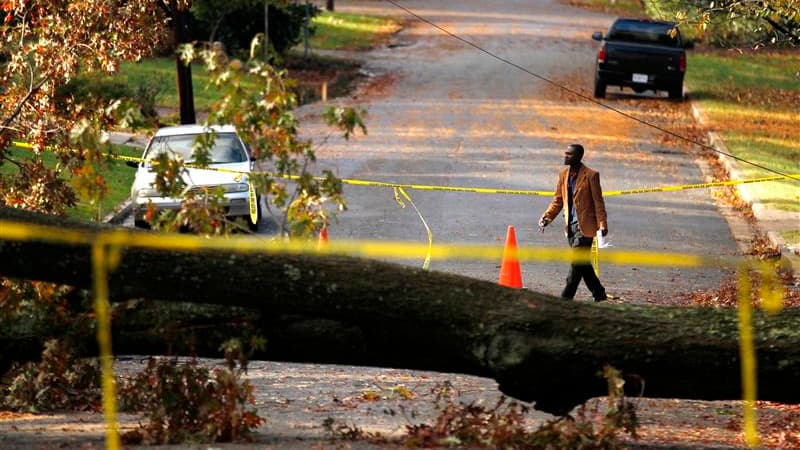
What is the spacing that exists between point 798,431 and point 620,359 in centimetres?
213

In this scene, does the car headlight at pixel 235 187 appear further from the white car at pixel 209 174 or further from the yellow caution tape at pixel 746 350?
the yellow caution tape at pixel 746 350

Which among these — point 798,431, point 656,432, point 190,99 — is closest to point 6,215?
point 656,432

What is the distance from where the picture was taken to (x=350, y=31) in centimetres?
4984

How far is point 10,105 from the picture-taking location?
14.6m

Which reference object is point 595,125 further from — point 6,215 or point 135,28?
point 6,215

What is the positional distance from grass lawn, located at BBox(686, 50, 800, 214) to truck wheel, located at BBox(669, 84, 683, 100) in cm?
43

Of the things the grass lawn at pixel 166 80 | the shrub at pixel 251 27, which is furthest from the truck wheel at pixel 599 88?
the shrub at pixel 251 27

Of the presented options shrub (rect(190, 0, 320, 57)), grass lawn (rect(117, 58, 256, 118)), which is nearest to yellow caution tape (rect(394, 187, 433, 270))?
grass lawn (rect(117, 58, 256, 118))

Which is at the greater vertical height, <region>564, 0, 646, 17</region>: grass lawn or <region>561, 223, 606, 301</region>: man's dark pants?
<region>561, 223, 606, 301</region>: man's dark pants

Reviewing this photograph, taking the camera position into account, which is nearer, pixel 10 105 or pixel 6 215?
pixel 6 215

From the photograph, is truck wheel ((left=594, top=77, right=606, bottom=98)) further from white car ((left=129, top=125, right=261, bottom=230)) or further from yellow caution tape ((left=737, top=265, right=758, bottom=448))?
yellow caution tape ((left=737, top=265, right=758, bottom=448))

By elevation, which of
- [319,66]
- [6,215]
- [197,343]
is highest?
[6,215]

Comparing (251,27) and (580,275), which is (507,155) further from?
(251,27)

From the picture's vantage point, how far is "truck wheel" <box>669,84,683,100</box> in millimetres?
35150
